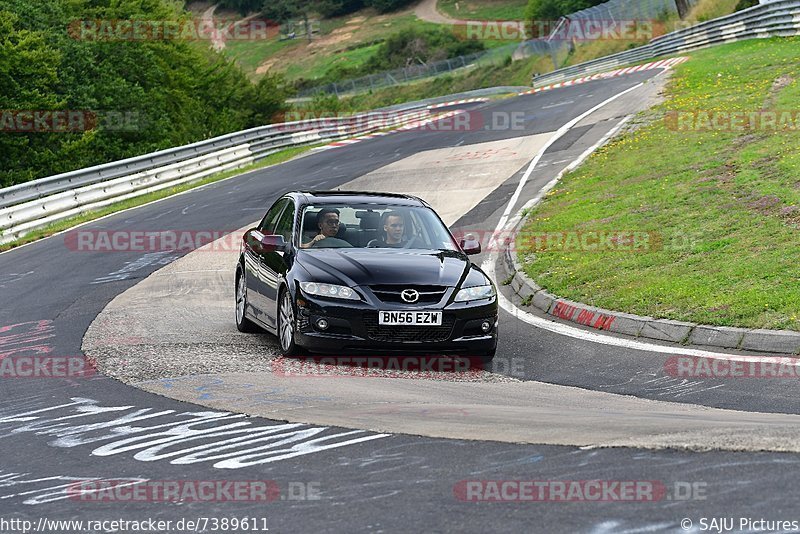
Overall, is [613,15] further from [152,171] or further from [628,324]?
[628,324]

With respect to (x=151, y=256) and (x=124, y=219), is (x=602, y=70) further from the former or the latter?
(x=151, y=256)

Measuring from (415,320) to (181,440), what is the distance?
3576 mm

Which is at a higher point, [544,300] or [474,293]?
[474,293]

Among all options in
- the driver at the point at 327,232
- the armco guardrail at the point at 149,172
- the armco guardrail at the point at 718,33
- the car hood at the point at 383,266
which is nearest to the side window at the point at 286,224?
the driver at the point at 327,232

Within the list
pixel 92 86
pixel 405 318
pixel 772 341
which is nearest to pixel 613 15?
pixel 92 86

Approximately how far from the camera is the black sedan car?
10.3m

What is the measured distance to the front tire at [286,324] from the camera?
10.6 metres

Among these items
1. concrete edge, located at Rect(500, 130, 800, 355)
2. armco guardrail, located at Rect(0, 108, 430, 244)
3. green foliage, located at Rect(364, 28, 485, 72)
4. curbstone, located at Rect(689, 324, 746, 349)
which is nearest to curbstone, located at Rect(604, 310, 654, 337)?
concrete edge, located at Rect(500, 130, 800, 355)

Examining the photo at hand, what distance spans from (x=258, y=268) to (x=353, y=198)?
122 centimetres

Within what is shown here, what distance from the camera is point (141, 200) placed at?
1129 inches

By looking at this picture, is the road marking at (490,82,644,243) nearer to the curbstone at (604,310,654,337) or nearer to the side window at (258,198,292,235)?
the side window at (258,198,292,235)

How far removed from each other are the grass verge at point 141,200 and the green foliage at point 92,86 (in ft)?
20.4

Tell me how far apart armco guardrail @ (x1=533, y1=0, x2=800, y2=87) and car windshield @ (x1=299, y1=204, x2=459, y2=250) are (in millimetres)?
31156

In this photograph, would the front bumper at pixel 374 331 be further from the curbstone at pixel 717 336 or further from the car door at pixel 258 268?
the curbstone at pixel 717 336
